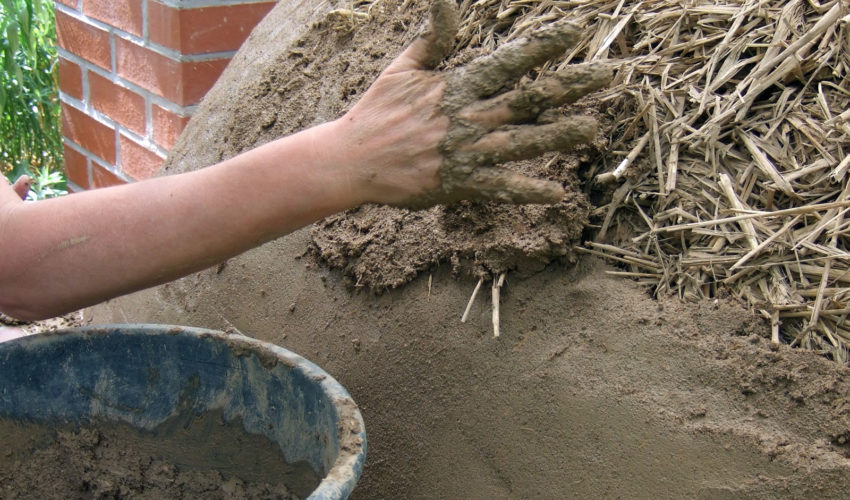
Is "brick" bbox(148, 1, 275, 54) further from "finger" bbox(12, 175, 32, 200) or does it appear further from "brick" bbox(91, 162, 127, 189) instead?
"finger" bbox(12, 175, 32, 200)

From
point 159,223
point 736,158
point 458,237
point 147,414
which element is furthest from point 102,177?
point 736,158

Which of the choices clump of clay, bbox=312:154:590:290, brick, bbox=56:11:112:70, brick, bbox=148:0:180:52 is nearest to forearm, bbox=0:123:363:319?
clump of clay, bbox=312:154:590:290

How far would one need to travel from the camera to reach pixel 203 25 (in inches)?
117

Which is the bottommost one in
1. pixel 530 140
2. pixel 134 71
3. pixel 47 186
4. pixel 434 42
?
pixel 47 186

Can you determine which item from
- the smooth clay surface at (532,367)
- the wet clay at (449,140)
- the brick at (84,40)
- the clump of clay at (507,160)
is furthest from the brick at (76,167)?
the clump of clay at (507,160)

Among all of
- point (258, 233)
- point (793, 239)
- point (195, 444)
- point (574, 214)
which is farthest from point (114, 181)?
point (793, 239)

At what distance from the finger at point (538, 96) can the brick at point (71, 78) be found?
112 inches

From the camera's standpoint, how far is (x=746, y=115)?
4.81 feet

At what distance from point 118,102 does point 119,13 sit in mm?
371

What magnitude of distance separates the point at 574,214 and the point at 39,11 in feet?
9.44

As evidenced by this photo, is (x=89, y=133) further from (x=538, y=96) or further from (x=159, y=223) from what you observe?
(x=538, y=96)

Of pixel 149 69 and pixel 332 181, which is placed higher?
pixel 332 181

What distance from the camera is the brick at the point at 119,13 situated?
3.13 m

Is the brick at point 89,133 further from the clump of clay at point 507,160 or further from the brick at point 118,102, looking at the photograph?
the clump of clay at point 507,160
